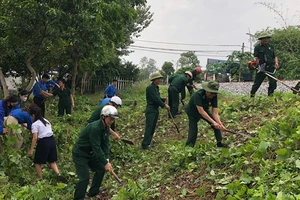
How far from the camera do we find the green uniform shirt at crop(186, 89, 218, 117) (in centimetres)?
534

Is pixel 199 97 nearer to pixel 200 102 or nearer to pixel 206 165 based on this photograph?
pixel 200 102

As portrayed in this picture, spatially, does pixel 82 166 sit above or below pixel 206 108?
below

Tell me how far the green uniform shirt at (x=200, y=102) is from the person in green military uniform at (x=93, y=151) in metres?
1.52

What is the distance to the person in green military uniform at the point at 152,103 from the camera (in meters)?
7.25

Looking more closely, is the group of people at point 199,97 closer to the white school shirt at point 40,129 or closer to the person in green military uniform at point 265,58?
the person in green military uniform at point 265,58

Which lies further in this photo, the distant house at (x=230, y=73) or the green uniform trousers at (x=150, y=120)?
the distant house at (x=230, y=73)

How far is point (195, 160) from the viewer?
206 inches

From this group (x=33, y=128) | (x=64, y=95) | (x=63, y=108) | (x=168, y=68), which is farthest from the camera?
(x=168, y=68)

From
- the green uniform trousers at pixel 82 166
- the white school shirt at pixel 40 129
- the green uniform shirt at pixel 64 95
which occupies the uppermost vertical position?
the green uniform shirt at pixel 64 95

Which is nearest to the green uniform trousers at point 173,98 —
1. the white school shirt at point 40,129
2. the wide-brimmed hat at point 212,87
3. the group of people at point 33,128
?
the wide-brimmed hat at point 212,87

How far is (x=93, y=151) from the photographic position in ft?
15.1

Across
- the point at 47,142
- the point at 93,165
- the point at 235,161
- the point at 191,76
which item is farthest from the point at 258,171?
the point at 191,76

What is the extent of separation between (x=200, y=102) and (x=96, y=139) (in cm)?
188

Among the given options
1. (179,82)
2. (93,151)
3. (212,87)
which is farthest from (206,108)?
(179,82)
